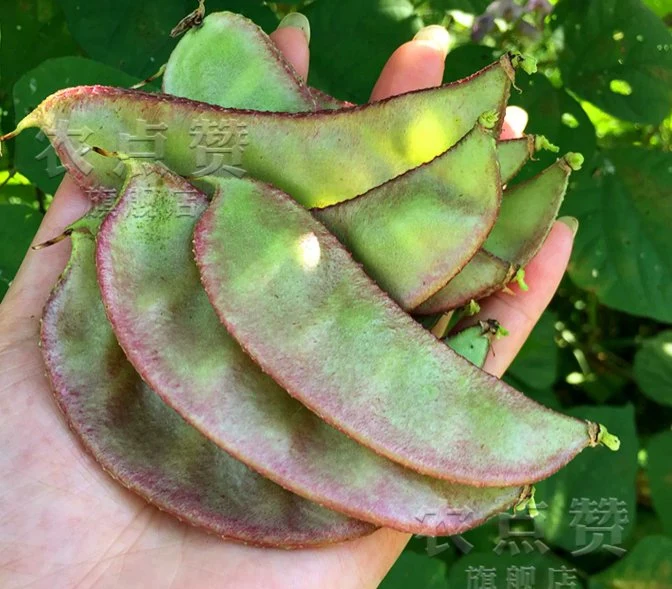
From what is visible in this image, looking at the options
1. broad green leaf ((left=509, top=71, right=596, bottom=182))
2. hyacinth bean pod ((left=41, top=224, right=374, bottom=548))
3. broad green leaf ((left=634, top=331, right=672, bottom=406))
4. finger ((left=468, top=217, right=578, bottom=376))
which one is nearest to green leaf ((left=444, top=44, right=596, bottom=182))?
broad green leaf ((left=509, top=71, right=596, bottom=182))

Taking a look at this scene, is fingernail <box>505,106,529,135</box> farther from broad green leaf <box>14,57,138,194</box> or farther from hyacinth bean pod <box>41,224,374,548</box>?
hyacinth bean pod <box>41,224,374,548</box>

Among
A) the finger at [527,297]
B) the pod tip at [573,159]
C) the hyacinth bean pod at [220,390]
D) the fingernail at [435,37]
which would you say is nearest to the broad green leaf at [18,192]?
the hyacinth bean pod at [220,390]

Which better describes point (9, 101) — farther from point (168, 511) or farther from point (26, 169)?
point (168, 511)

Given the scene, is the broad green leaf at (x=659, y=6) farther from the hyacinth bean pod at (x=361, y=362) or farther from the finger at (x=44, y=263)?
the finger at (x=44, y=263)

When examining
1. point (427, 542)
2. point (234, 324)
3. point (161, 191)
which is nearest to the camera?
point (234, 324)

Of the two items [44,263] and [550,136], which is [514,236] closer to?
[550,136]

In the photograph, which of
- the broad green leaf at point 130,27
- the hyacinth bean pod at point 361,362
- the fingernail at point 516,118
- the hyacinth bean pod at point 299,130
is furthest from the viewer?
the fingernail at point 516,118

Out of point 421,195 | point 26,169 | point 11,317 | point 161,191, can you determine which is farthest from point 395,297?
point 26,169
